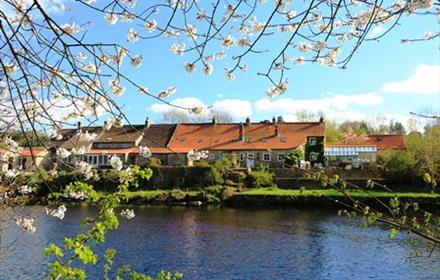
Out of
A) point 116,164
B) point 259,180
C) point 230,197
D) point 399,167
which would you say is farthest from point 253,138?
point 116,164

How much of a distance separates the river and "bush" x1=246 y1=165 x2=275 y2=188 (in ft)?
38.4

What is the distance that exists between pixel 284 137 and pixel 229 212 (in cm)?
1927

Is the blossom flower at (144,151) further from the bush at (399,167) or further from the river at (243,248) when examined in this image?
Result: the bush at (399,167)

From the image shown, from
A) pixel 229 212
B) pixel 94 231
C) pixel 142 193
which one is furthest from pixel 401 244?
pixel 142 193

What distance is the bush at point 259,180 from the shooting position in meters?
42.1

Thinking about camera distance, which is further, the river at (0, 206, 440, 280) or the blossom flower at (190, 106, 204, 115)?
the river at (0, 206, 440, 280)

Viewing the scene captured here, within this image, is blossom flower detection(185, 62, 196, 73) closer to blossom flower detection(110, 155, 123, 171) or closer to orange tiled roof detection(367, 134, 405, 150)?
blossom flower detection(110, 155, 123, 171)

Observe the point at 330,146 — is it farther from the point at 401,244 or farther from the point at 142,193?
the point at 401,244

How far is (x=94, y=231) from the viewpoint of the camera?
3.75 meters

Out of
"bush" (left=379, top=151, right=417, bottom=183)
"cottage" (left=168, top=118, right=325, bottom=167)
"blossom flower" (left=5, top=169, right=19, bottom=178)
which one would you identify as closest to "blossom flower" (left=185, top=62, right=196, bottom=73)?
"blossom flower" (left=5, top=169, right=19, bottom=178)

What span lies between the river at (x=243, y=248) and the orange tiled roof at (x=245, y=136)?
19.9 metres

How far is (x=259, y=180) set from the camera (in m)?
42.2

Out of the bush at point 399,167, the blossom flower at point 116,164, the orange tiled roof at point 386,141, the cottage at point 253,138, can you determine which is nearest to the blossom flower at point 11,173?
the blossom flower at point 116,164

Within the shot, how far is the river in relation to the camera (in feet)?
52.6
